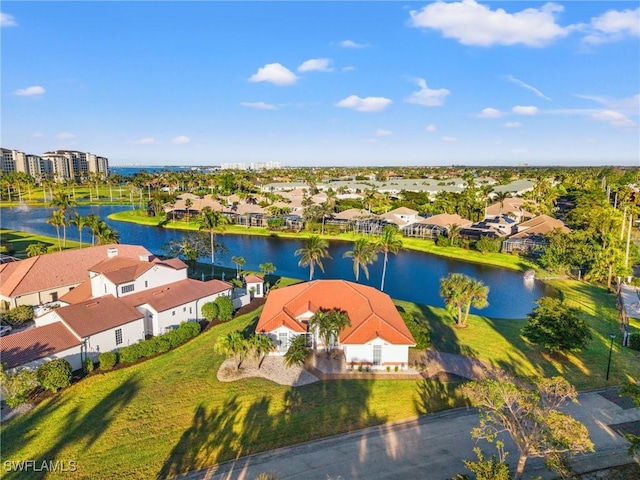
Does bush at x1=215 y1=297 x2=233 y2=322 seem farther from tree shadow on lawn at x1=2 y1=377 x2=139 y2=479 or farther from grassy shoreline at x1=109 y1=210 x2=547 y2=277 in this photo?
grassy shoreline at x1=109 y1=210 x2=547 y2=277

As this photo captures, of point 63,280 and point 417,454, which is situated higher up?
point 63,280

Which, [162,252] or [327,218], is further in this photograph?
[327,218]

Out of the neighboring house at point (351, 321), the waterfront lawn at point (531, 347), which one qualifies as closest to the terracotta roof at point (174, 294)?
the neighboring house at point (351, 321)

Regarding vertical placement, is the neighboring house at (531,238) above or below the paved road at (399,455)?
above

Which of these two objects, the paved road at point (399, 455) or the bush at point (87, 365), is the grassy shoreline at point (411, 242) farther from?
the bush at point (87, 365)

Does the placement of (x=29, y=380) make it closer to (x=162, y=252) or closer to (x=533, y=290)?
(x=162, y=252)

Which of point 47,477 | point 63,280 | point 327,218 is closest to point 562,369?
point 47,477
